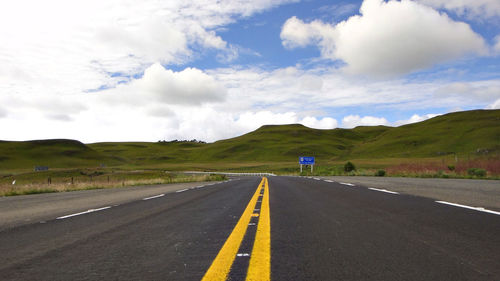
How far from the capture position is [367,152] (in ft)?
499

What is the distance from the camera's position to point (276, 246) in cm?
449

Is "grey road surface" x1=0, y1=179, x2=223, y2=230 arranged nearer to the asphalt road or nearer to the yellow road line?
the asphalt road

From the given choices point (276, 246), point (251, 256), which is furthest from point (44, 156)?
point (251, 256)

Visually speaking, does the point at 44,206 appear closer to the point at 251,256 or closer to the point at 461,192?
the point at 251,256

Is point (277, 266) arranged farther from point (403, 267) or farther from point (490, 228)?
point (490, 228)

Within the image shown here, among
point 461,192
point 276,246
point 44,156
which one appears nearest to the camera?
point 276,246

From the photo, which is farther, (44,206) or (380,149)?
(380,149)

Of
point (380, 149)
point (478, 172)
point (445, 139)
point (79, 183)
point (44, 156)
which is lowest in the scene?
point (79, 183)

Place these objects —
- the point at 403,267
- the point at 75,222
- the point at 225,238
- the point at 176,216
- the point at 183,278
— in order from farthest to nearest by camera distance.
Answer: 1. the point at 176,216
2. the point at 75,222
3. the point at 225,238
4. the point at 403,267
5. the point at 183,278

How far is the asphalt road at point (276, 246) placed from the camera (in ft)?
11.5

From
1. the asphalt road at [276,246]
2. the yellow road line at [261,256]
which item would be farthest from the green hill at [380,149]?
the yellow road line at [261,256]

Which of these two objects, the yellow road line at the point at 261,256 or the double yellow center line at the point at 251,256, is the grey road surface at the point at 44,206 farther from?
the yellow road line at the point at 261,256

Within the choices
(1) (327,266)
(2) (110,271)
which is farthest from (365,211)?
(2) (110,271)

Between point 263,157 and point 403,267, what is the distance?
182m
